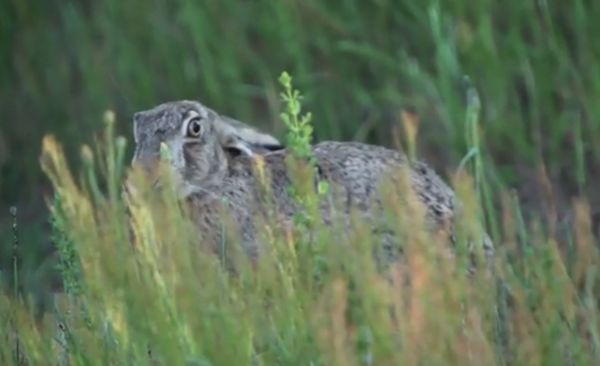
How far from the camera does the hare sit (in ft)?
19.4

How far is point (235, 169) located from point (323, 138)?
1808 millimetres

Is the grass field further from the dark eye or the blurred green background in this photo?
the dark eye

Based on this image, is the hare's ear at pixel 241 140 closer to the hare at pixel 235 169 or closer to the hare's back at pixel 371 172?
the hare at pixel 235 169

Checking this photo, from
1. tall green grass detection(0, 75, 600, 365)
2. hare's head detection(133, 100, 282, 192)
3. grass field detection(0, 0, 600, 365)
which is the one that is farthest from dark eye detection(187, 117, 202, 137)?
tall green grass detection(0, 75, 600, 365)

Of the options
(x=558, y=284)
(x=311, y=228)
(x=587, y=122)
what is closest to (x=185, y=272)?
(x=311, y=228)

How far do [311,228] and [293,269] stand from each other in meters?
0.19

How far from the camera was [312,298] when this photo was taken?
15.0 ft

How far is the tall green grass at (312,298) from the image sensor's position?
423 cm

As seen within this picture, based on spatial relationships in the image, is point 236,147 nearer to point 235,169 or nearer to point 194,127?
point 235,169

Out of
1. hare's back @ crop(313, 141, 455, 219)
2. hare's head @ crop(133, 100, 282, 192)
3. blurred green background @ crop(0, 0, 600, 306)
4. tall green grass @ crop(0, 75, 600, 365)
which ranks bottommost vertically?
tall green grass @ crop(0, 75, 600, 365)

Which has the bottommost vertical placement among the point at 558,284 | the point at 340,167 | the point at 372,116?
the point at 558,284

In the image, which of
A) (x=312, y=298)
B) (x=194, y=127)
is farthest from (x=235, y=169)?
(x=312, y=298)

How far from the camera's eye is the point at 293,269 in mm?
4629

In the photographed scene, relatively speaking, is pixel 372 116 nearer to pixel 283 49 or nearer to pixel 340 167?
pixel 283 49
